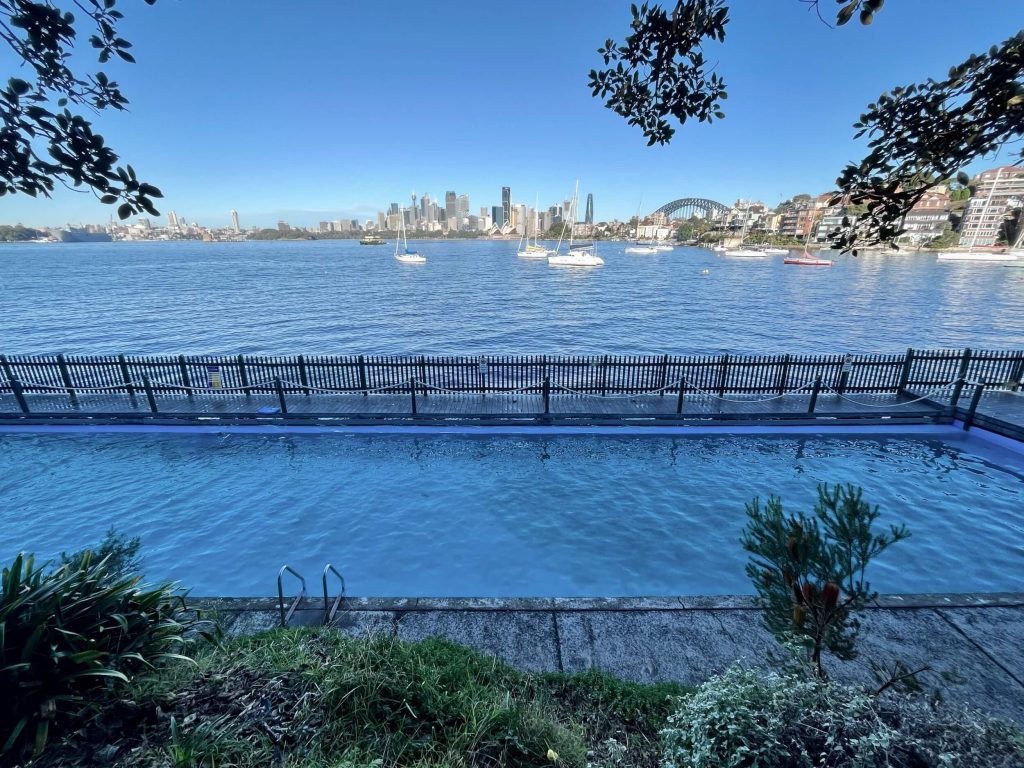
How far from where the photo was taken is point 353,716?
3426 millimetres

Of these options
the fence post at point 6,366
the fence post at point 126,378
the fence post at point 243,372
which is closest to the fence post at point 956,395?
the fence post at point 243,372

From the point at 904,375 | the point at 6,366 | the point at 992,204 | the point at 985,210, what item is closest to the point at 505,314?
the point at 904,375

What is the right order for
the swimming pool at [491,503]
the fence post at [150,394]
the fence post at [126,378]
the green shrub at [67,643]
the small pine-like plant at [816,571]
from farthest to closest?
the fence post at [126,378]
the fence post at [150,394]
the swimming pool at [491,503]
the small pine-like plant at [816,571]
the green shrub at [67,643]

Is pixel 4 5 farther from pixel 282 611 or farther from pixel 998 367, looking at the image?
pixel 998 367

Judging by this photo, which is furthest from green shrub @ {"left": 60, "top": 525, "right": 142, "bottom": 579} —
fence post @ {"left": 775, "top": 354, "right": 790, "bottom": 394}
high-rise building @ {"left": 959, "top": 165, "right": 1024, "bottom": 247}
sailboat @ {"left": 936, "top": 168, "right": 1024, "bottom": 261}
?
high-rise building @ {"left": 959, "top": 165, "right": 1024, "bottom": 247}

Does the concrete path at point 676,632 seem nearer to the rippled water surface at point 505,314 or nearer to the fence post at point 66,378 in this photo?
the fence post at point 66,378

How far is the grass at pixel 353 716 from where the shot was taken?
299cm

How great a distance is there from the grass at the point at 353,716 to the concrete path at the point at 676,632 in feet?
2.93

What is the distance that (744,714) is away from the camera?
2.90m

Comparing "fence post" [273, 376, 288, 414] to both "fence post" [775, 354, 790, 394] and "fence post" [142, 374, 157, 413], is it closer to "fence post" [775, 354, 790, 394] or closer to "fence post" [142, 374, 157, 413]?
"fence post" [142, 374, 157, 413]

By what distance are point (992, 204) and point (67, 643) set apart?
183 m

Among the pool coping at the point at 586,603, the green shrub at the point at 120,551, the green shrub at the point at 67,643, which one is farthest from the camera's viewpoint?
the green shrub at the point at 120,551

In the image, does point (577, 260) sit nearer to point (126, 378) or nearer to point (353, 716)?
point (126, 378)

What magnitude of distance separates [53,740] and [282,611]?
8.91 ft
